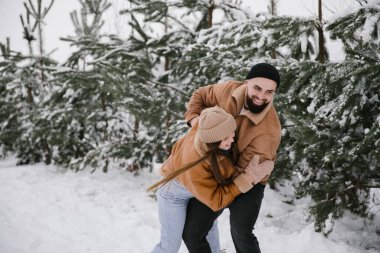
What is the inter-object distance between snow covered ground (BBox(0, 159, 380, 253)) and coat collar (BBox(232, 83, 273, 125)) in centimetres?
207

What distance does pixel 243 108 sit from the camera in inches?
98.6

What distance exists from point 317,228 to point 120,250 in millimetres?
2554

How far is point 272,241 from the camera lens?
152 inches

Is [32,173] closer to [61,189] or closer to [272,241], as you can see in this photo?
[61,189]

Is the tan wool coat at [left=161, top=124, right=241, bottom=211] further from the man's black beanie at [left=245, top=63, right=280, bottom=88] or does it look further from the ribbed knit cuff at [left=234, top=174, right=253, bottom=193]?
the man's black beanie at [left=245, top=63, right=280, bottom=88]

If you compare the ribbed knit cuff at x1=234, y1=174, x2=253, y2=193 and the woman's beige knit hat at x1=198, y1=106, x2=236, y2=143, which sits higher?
the woman's beige knit hat at x1=198, y1=106, x2=236, y2=143

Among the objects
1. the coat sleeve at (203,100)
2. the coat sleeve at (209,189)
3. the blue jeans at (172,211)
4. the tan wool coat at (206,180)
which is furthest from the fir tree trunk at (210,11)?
the coat sleeve at (209,189)

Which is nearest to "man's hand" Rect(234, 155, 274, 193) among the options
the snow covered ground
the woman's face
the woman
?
the woman

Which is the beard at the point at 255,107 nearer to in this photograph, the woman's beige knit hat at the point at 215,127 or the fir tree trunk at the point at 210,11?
the woman's beige knit hat at the point at 215,127

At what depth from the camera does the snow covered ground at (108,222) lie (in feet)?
12.3

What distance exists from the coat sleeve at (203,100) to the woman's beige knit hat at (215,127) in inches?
26.7

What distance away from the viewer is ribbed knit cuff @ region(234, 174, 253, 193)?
2156 millimetres

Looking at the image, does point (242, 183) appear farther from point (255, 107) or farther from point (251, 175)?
point (255, 107)

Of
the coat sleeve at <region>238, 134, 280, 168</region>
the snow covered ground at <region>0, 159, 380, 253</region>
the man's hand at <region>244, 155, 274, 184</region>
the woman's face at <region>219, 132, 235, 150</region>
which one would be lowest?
the snow covered ground at <region>0, 159, 380, 253</region>
